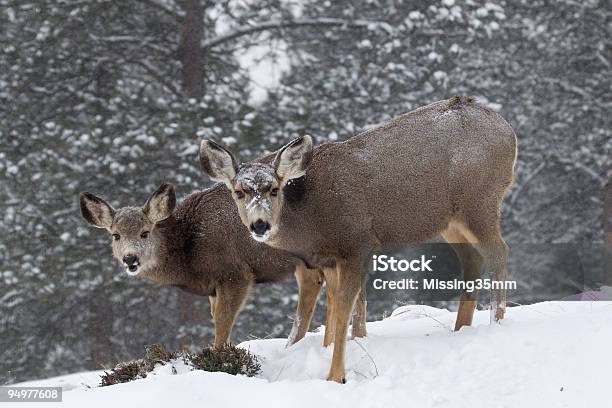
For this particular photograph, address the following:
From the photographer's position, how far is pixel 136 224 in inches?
349

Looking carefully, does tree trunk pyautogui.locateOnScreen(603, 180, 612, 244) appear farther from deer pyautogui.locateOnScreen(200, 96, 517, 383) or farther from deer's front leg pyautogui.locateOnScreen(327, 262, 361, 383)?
deer's front leg pyautogui.locateOnScreen(327, 262, 361, 383)

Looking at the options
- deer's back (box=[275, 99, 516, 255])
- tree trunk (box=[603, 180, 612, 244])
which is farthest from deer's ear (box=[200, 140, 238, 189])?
tree trunk (box=[603, 180, 612, 244])

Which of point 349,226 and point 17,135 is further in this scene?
point 17,135

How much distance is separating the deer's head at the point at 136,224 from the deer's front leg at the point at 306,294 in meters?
1.21

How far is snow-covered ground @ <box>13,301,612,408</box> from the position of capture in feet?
21.2

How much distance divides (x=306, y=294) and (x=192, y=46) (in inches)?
424

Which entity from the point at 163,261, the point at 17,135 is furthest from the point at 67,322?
the point at 163,261

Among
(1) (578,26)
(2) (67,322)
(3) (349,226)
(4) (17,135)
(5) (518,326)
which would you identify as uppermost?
(1) (578,26)

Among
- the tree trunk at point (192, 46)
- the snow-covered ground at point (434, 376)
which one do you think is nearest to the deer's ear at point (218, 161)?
the snow-covered ground at point (434, 376)

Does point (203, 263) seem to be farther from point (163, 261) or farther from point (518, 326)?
point (518, 326)

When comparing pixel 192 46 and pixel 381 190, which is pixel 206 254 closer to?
pixel 381 190

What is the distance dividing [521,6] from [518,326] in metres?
14.8

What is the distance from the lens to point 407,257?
8.16m

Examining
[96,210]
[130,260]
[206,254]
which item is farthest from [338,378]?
[96,210]
